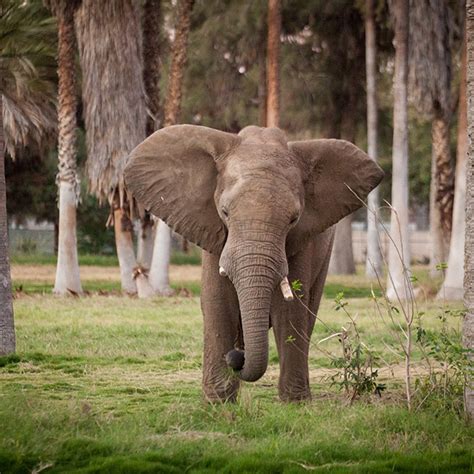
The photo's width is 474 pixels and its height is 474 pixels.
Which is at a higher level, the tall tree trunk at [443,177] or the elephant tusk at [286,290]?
the tall tree trunk at [443,177]

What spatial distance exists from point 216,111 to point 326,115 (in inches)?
187

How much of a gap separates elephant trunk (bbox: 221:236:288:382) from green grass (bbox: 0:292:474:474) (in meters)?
0.52

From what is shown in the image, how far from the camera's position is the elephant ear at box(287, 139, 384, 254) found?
8555 millimetres

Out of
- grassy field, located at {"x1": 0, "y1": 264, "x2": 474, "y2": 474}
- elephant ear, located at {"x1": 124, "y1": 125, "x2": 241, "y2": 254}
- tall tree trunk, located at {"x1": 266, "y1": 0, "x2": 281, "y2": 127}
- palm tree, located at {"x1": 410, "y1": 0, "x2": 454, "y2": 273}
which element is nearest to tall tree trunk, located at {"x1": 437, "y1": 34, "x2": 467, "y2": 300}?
palm tree, located at {"x1": 410, "y1": 0, "x2": 454, "y2": 273}

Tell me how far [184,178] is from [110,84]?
1304 cm

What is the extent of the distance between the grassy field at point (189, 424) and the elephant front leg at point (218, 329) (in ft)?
0.45

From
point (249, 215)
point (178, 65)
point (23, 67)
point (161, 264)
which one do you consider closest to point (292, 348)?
point (249, 215)

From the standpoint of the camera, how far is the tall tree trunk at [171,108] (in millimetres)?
22047

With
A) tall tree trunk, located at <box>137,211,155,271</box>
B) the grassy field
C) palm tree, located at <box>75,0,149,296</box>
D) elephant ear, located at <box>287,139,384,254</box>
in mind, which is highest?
palm tree, located at <box>75,0,149,296</box>

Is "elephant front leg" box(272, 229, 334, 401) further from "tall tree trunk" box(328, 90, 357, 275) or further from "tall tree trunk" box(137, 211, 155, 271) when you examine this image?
"tall tree trunk" box(328, 90, 357, 275)

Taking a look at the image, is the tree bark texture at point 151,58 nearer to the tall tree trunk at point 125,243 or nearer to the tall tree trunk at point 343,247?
the tall tree trunk at point 125,243

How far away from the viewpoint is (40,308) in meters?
17.8

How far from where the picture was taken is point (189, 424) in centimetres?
786

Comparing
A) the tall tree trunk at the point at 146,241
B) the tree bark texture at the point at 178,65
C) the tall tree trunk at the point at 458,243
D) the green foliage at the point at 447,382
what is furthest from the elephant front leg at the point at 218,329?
the tall tree trunk at the point at 146,241
